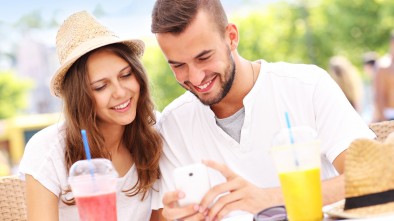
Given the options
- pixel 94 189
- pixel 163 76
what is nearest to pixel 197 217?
pixel 94 189

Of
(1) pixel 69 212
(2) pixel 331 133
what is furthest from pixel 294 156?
(1) pixel 69 212

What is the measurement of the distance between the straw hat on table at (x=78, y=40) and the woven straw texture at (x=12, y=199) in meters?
0.39

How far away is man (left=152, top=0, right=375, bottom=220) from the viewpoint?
106 inches

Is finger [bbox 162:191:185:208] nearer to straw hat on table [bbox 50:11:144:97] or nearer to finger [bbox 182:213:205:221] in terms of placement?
finger [bbox 182:213:205:221]

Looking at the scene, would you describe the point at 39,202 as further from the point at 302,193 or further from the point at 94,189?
the point at 302,193

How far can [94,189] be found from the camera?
2.06 m

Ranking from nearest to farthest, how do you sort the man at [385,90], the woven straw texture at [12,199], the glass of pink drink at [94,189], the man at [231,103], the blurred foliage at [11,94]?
the glass of pink drink at [94,189], the man at [231,103], the woven straw texture at [12,199], the man at [385,90], the blurred foliage at [11,94]

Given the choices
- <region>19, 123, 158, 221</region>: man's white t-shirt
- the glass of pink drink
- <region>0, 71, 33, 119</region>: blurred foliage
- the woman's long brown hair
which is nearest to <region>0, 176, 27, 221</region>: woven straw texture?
<region>19, 123, 158, 221</region>: man's white t-shirt

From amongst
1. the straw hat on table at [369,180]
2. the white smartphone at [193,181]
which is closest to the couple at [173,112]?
the white smartphone at [193,181]

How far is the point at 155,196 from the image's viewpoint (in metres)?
2.94

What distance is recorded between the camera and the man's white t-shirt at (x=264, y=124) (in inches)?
106

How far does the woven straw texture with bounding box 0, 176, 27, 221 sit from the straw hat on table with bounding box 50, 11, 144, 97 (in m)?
0.39

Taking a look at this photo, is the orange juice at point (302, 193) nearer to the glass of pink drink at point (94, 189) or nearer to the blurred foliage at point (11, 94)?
the glass of pink drink at point (94, 189)

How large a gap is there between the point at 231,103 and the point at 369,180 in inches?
45.8
